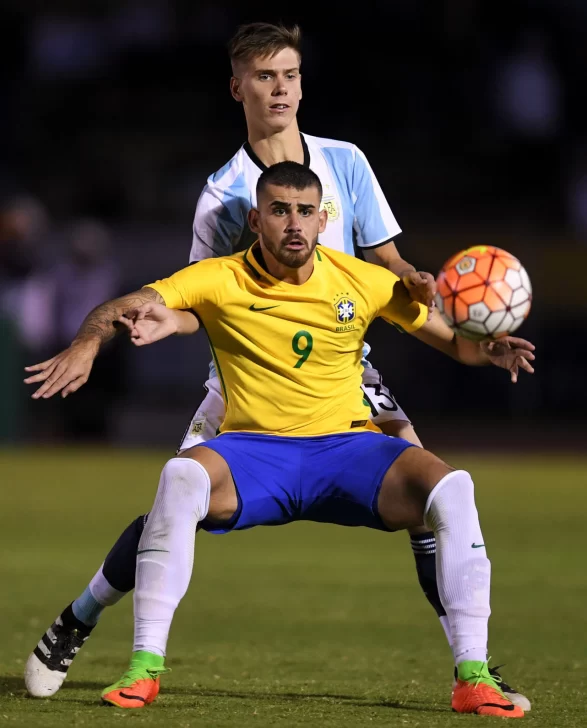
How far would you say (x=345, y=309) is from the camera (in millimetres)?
5727

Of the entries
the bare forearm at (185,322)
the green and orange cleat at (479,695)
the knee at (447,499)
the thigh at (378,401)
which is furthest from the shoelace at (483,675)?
the bare forearm at (185,322)

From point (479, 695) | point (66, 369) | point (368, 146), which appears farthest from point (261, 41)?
point (368, 146)

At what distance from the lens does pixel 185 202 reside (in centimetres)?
2158

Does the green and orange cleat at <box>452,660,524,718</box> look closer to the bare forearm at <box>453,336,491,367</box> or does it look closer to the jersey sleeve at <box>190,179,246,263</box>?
the bare forearm at <box>453,336,491,367</box>

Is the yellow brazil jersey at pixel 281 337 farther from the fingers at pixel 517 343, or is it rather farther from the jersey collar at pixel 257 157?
the jersey collar at pixel 257 157

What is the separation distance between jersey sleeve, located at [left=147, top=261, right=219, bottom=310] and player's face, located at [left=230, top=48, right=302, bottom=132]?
0.85 metres

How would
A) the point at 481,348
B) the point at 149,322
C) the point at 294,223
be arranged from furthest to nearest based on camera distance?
the point at 481,348, the point at 294,223, the point at 149,322

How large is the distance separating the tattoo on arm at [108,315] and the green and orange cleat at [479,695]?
1747mm

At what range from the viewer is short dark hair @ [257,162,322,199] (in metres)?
5.61

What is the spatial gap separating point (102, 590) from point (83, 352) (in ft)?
3.92

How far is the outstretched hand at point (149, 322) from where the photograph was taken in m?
5.25

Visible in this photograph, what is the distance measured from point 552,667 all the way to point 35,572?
4402 mm

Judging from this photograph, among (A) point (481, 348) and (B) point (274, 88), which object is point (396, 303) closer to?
Answer: (A) point (481, 348)

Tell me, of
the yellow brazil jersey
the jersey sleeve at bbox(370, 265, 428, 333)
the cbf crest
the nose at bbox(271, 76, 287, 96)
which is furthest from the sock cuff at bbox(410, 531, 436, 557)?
the nose at bbox(271, 76, 287, 96)
